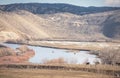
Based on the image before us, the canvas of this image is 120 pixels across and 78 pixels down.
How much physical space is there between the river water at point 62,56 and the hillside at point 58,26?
793mm

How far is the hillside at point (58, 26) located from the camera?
2047 centimetres

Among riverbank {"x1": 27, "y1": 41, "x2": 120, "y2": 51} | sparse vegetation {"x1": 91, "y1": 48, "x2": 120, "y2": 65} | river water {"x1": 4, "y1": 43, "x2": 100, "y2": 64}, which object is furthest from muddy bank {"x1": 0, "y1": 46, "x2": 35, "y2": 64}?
sparse vegetation {"x1": 91, "y1": 48, "x2": 120, "y2": 65}

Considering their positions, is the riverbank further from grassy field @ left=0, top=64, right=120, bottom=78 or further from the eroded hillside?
grassy field @ left=0, top=64, right=120, bottom=78

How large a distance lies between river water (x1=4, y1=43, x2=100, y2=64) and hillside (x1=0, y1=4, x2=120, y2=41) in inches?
31.2

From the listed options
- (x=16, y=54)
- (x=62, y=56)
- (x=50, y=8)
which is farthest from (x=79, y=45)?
(x=16, y=54)

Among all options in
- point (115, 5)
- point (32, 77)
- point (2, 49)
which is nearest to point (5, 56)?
point (2, 49)

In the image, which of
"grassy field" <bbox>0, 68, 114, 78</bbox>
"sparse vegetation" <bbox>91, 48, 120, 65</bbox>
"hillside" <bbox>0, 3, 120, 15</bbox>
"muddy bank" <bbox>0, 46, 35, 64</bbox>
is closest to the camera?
"grassy field" <bbox>0, 68, 114, 78</bbox>

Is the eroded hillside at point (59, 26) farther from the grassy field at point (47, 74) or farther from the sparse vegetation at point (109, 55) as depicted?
the grassy field at point (47, 74)

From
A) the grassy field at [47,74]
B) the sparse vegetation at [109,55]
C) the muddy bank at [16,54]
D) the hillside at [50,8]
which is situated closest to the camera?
the grassy field at [47,74]

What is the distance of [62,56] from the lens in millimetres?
19969

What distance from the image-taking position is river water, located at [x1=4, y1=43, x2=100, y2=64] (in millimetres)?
20000

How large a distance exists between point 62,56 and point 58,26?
2.02m

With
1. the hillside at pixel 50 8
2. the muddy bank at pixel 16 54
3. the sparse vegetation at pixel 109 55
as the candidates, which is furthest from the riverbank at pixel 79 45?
the hillside at pixel 50 8

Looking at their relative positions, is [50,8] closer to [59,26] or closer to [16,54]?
[59,26]
